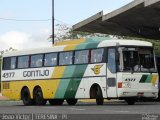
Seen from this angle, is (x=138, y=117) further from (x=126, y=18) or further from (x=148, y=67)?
(x=126, y=18)

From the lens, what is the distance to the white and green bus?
28.0 m

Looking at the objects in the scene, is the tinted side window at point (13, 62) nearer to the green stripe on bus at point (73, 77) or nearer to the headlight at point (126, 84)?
the green stripe on bus at point (73, 77)

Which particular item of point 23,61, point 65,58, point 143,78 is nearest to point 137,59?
point 143,78

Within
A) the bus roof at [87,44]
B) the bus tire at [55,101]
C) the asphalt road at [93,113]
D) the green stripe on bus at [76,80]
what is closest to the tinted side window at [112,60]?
the bus roof at [87,44]

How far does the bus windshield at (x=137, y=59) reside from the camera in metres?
28.0

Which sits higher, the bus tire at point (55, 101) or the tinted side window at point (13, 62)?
the tinted side window at point (13, 62)

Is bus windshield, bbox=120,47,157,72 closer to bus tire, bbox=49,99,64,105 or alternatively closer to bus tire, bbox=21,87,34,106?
bus tire, bbox=49,99,64,105

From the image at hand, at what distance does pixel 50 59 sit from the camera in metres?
31.6

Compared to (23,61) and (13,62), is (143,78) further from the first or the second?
(13,62)

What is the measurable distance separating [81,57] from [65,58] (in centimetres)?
124

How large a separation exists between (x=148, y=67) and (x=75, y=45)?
377 centimetres

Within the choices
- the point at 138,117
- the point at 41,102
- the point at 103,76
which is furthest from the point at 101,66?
the point at 138,117

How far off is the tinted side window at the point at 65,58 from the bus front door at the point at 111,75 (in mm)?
2758

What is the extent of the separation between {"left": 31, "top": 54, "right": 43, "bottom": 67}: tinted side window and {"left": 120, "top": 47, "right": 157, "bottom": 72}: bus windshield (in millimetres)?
5551
